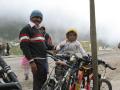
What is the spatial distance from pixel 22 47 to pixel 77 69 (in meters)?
0.95

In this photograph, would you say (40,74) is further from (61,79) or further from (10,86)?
(10,86)

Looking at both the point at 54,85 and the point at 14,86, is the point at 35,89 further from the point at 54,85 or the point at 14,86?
the point at 14,86

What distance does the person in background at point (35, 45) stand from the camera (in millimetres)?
7828

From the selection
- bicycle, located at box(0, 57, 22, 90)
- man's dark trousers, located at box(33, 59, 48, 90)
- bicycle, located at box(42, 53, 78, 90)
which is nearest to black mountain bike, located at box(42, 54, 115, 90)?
bicycle, located at box(42, 53, 78, 90)

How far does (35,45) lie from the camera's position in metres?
7.95

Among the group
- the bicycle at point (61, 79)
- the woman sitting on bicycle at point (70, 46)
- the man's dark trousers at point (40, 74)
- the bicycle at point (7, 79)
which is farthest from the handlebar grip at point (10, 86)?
the woman sitting on bicycle at point (70, 46)

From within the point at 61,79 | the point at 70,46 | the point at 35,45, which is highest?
the point at 35,45

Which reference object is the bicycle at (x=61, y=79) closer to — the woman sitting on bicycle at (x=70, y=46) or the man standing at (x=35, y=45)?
the man standing at (x=35, y=45)

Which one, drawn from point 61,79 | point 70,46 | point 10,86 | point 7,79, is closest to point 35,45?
point 61,79

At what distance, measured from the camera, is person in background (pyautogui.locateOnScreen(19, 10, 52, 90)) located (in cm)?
783

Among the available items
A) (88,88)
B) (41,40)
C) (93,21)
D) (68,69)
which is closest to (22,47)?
(41,40)

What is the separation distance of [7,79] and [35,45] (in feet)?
11.4

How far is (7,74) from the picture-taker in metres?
4.50

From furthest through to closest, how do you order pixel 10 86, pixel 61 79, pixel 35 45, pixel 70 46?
pixel 70 46 → pixel 35 45 → pixel 61 79 → pixel 10 86
